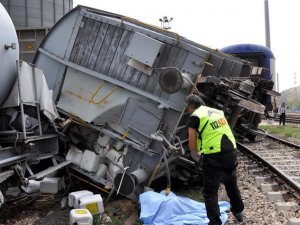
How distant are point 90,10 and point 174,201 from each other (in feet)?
12.4

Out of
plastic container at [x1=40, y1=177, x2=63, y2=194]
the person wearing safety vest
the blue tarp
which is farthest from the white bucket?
the person wearing safety vest

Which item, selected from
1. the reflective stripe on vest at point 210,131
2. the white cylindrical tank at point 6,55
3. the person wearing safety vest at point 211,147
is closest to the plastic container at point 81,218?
the person wearing safety vest at point 211,147

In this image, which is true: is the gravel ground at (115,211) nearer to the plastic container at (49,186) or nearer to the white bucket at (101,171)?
the plastic container at (49,186)

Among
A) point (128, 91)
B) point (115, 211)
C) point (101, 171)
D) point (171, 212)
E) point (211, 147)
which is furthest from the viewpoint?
point (101, 171)

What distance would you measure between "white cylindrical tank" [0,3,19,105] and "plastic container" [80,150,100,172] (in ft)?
5.24

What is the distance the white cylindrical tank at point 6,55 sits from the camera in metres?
6.08

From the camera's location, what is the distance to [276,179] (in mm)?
7738

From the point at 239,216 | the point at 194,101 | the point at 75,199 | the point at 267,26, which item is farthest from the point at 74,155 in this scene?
the point at 267,26

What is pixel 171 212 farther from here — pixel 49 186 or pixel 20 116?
pixel 20 116

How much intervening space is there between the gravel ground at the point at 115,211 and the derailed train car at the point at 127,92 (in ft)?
0.94

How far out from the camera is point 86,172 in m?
7.06

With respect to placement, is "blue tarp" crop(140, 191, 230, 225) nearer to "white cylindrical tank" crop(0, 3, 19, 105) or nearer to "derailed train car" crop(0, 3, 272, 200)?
"derailed train car" crop(0, 3, 272, 200)

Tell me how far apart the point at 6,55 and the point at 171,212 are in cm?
325

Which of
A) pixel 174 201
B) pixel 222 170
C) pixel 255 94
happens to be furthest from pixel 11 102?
pixel 255 94
